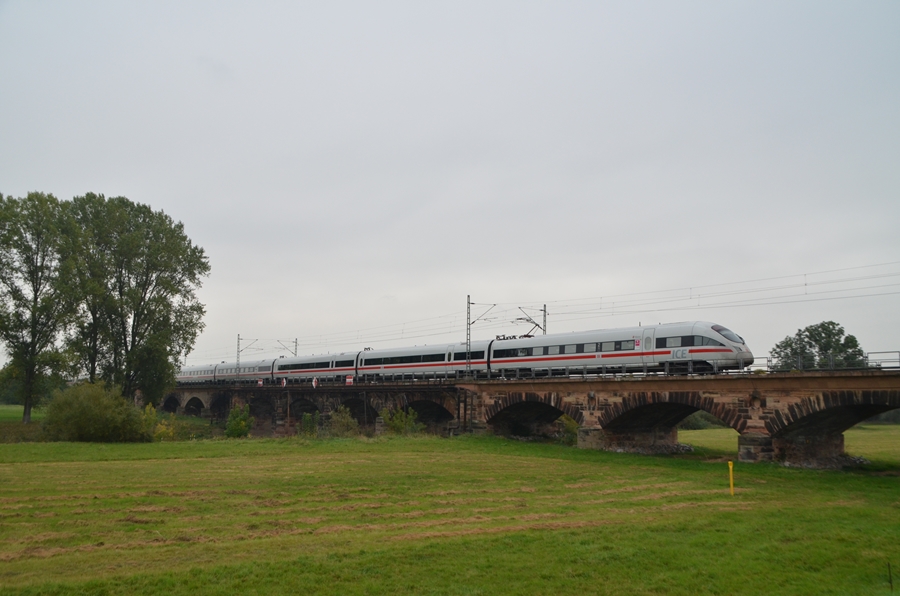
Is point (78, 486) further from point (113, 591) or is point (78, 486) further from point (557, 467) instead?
point (557, 467)

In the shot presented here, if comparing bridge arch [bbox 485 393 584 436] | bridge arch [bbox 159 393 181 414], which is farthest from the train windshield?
bridge arch [bbox 159 393 181 414]

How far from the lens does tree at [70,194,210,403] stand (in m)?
44.7

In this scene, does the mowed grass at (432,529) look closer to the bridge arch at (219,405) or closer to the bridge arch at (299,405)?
the bridge arch at (299,405)

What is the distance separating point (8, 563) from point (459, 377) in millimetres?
38563

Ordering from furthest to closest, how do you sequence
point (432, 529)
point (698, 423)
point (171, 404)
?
point (171, 404)
point (698, 423)
point (432, 529)

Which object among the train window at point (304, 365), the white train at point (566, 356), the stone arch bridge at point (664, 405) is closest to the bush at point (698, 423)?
the stone arch bridge at point (664, 405)

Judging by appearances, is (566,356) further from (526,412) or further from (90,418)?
(90,418)

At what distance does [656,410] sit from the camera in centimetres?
3375

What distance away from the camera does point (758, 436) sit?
2722 centimetres

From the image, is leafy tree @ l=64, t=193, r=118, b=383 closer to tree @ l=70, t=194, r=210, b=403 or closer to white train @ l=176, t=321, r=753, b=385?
tree @ l=70, t=194, r=210, b=403

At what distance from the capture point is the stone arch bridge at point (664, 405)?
25250mm

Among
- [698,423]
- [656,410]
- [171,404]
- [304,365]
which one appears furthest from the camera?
[171,404]

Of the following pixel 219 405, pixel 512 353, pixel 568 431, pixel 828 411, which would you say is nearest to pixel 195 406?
pixel 219 405

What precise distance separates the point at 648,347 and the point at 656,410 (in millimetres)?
3599
